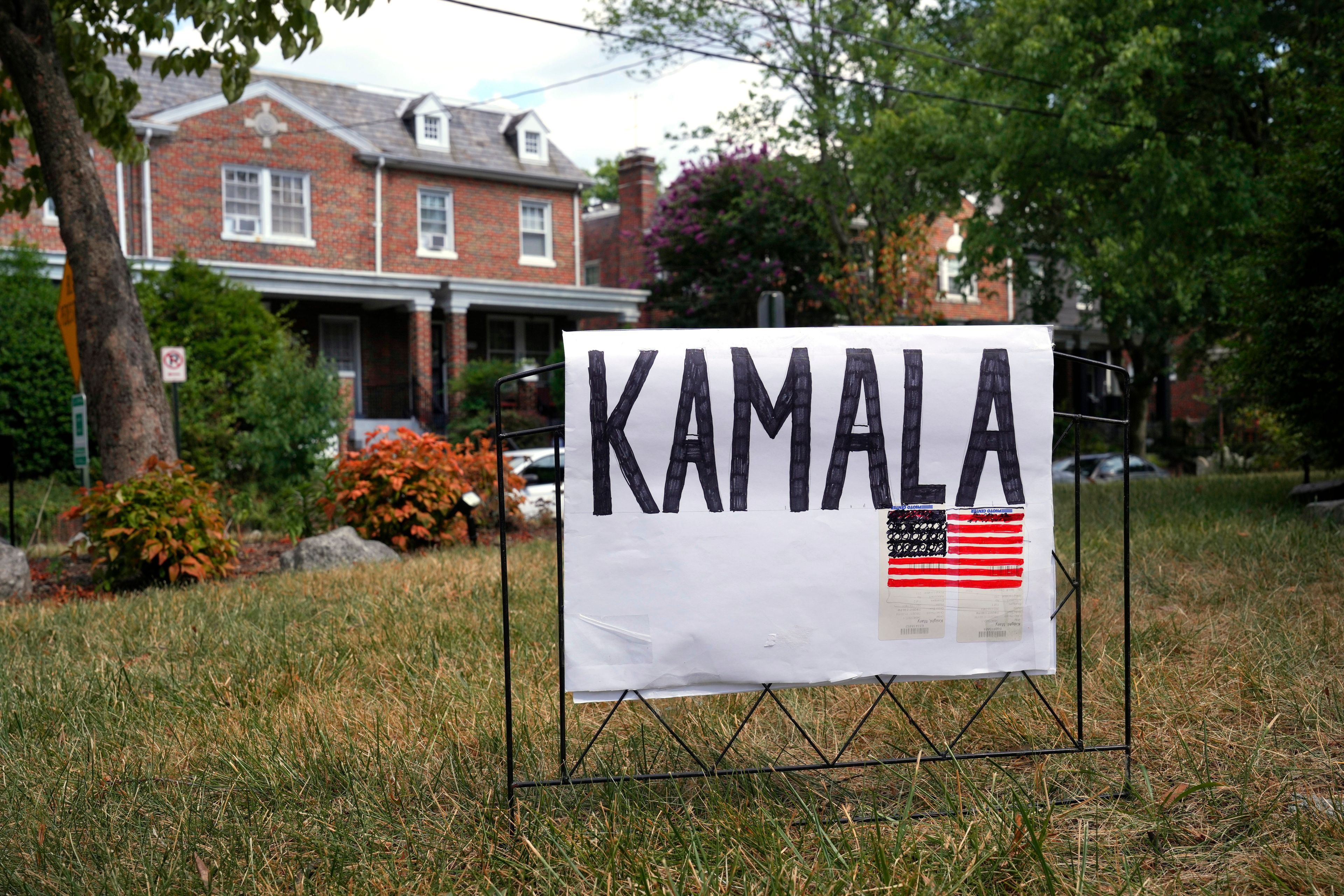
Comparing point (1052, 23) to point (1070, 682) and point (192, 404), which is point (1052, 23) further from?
point (192, 404)

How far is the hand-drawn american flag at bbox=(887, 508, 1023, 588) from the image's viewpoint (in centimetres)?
298

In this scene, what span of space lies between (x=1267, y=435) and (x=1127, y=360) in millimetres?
14459

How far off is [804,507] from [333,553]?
6894 millimetres

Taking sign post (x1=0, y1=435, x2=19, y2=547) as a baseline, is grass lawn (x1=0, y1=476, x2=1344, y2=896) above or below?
below

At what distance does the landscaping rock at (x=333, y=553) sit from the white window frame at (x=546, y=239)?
17051mm

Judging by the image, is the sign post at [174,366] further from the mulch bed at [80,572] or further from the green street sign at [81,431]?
the mulch bed at [80,572]

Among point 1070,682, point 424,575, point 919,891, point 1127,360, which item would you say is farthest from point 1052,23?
point 1127,360

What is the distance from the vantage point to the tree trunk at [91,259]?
8852mm

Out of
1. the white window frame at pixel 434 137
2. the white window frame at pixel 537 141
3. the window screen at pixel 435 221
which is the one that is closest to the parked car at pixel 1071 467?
the white window frame at pixel 537 141

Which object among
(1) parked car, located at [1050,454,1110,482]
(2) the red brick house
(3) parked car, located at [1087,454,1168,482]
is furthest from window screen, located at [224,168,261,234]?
(3) parked car, located at [1087,454,1168,482]

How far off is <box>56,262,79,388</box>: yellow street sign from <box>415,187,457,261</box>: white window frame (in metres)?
14.5

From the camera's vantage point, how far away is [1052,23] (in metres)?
13.6

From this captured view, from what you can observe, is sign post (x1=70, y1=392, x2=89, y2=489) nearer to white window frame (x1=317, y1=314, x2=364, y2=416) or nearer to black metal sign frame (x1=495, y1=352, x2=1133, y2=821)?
black metal sign frame (x1=495, y1=352, x2=1133, y2=821)

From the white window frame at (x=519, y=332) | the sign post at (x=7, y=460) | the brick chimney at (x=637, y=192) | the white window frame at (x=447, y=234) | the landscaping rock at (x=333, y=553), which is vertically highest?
the brick chimney at (x=637, y=192)
